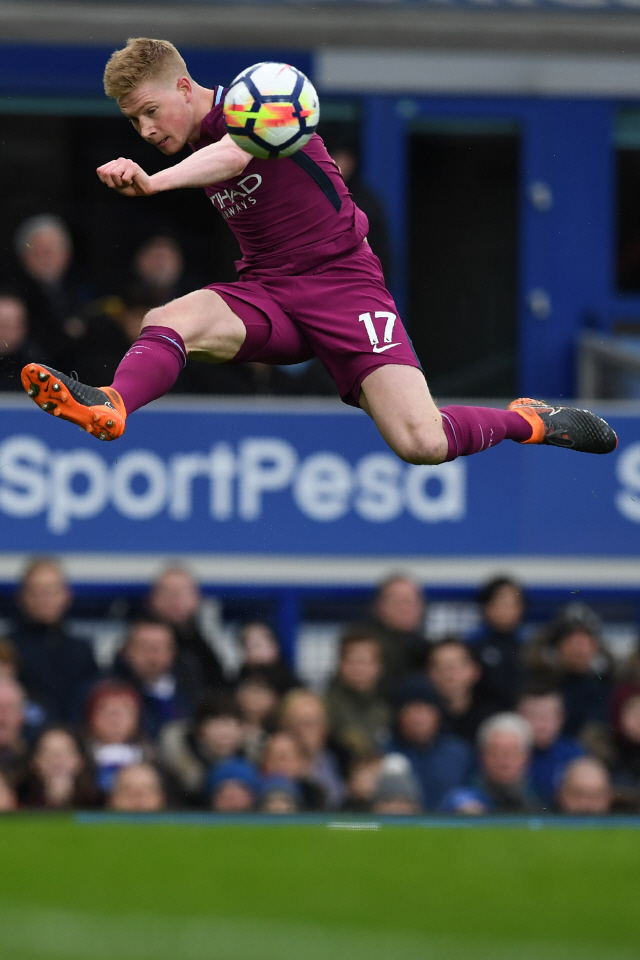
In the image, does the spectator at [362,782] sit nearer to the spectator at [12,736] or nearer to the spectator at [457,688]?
the spectator at [457,688]

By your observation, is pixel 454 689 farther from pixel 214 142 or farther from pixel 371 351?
pixel 214 142

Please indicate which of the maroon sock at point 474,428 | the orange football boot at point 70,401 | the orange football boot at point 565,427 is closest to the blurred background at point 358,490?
the orange football boot at point 565,427

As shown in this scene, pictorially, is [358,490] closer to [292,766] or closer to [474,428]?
[292,766]

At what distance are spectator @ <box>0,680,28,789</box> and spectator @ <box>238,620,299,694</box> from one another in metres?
1.31

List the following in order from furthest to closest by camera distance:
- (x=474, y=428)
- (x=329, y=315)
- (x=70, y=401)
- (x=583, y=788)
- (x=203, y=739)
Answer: (x=583, y=788) < (x=203, y=739) < (x=474, y=428) < (x=329, y=315) < (x=70, y=401)

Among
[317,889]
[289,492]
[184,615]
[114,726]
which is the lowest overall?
[317,889]

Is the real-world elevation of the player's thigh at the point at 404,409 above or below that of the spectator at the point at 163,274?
below

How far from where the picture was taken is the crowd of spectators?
1114 cm

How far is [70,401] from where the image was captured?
5.66 meters

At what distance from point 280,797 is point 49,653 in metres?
1.58

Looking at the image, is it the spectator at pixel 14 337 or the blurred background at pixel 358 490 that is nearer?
the spectator at pixel 14 337

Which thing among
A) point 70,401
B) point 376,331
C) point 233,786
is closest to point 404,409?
point 376,331

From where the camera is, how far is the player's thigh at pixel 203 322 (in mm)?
6246

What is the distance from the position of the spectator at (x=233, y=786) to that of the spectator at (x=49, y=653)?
0.90 meters
